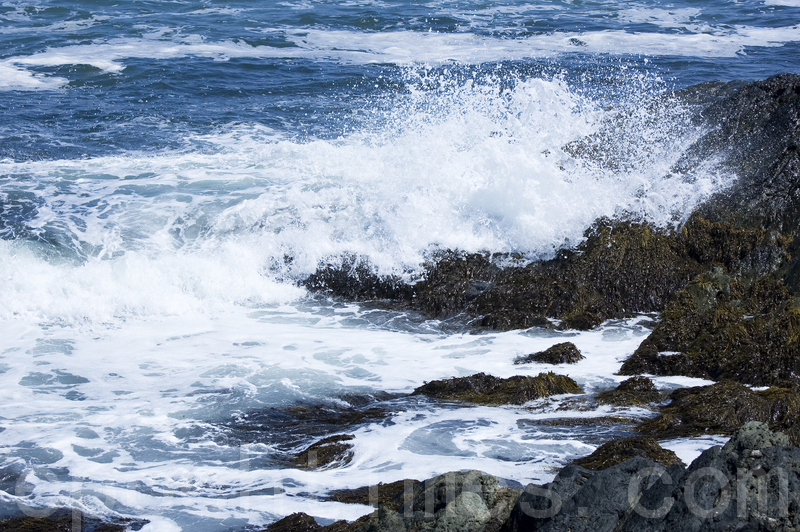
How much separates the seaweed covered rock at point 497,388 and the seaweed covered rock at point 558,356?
1.60 feet

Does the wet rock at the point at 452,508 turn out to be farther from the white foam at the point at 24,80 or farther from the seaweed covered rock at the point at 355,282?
the white foam at the point at 24,80

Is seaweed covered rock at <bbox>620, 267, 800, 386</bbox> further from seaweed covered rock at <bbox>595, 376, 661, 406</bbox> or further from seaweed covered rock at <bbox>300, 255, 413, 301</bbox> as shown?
seaweed covered rock at <bbox>300, 255, 413, 301</bbox>

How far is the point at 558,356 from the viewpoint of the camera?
5.83 m

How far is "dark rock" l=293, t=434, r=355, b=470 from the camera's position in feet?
14.4

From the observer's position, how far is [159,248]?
335 inches

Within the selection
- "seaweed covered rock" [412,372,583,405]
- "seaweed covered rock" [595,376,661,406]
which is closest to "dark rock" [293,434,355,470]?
"seaweed covered rock" [412,372,583,405]

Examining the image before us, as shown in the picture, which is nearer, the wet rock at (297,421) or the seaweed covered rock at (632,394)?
the wet rock at (297,421)

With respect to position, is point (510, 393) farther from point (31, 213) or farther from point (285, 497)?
point (31, 213)

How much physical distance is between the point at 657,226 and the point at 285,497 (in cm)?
478

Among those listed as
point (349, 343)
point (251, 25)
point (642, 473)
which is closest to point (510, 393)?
point (349, 343)

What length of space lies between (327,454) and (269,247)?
385 cm

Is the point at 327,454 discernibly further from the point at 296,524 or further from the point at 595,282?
the point at 595,282

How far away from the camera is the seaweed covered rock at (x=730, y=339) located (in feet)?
17.3

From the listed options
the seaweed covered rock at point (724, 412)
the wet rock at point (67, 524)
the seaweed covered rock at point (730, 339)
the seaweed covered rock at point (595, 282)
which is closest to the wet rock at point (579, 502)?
the seaweed covered rock at point (724, 412)
